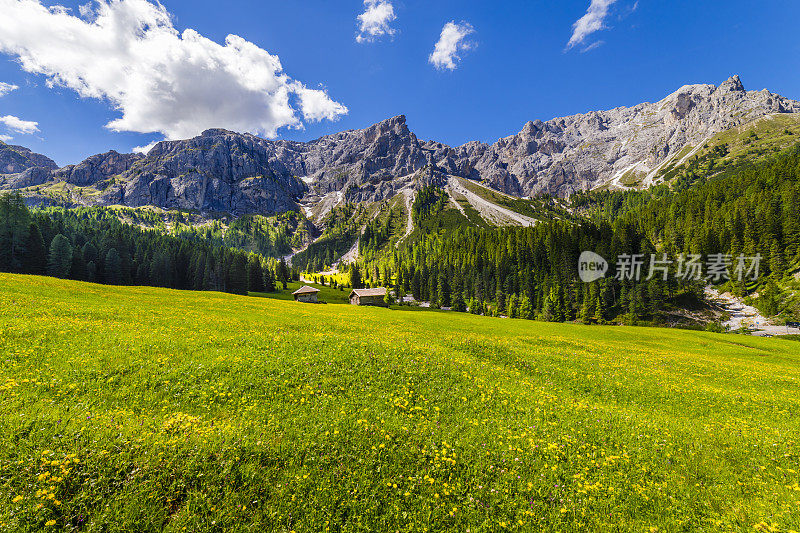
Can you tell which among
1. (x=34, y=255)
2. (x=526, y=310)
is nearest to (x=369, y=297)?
(x=526, y=310)

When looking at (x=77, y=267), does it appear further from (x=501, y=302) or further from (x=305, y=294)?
(x=501, y=302)

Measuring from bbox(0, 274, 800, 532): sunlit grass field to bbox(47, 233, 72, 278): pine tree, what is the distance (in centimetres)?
9222

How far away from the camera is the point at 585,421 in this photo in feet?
43.4

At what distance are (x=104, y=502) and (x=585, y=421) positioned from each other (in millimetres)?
16282

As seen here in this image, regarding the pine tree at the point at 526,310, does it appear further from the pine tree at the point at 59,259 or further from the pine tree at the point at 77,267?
the pine tree at the point at 77,267

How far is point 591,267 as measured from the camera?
118750mm

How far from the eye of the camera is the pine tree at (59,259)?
7919 cm

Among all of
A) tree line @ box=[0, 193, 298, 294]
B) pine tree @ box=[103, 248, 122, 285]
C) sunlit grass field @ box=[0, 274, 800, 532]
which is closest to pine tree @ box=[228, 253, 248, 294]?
tree line @ box=[0, 193, 298, 294]

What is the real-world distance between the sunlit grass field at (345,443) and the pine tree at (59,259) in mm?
92216

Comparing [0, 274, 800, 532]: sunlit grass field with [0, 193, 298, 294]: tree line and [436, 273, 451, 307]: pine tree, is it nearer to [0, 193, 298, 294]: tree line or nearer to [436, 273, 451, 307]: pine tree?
[0, 193, 298, 294]: tree line

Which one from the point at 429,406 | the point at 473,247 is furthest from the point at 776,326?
the point at 429,406

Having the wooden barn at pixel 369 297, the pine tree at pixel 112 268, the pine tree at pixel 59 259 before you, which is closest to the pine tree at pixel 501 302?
the wooden barn at pixel 369 297

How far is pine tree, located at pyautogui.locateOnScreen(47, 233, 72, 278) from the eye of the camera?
79188 mm

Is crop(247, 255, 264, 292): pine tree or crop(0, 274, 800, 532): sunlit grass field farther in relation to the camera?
crop(247, 255, 264, 292): pine tree
